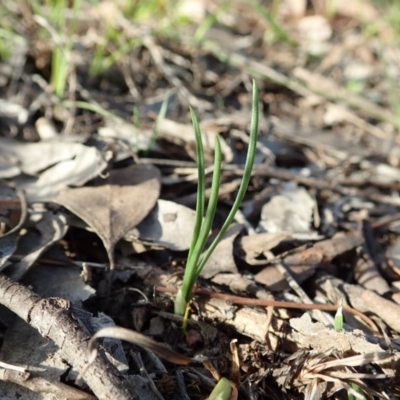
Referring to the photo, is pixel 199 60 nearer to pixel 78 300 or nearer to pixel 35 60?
pixel 35 60

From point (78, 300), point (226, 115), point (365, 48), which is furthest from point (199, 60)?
point (78, 300)

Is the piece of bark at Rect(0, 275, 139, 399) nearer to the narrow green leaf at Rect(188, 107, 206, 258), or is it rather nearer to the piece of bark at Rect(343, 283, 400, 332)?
the narrow green leaf at Rect(188, 107, 206, 258)

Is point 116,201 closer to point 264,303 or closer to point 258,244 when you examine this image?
point 258,244

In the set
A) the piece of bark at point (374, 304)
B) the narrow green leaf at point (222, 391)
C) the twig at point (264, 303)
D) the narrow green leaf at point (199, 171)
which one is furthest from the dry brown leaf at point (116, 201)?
the piece of bark at point (374, 304)

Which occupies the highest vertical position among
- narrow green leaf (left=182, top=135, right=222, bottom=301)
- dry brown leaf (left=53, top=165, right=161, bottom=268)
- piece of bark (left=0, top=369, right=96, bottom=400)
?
narrow green leaf (left=182, top=135, right=222, bottom=301)

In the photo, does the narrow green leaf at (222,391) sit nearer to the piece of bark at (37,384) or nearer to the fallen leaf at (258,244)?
the piece of bark at (37,384)

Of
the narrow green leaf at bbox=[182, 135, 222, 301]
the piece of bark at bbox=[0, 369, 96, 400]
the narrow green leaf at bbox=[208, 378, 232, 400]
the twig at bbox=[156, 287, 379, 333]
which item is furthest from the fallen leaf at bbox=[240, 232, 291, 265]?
the piece of bark at bbox=[0, 369, 96, 400]
